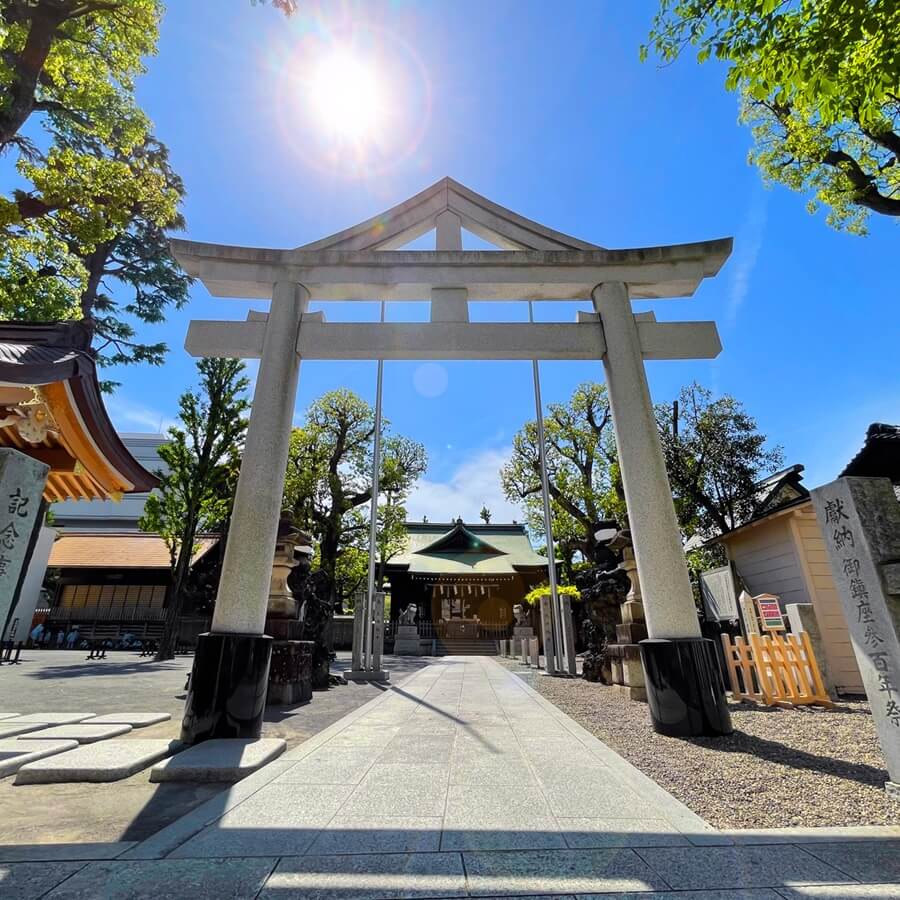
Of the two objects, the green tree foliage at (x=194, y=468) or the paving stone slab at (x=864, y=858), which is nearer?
the paving stone slab at (x=864, y=858)

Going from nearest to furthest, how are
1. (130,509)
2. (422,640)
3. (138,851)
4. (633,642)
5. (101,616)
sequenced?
(138,851) → (633,642) → (101,616) → (422,640) → (130,509)

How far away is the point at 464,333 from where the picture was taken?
6180 millimetres

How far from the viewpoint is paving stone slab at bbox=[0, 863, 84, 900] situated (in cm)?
192

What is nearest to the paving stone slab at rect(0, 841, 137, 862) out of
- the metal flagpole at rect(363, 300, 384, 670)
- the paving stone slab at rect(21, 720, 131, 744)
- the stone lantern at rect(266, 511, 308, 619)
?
the paving stone slab at rect(21, 720, 131, 744)

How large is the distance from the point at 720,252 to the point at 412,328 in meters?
4.24

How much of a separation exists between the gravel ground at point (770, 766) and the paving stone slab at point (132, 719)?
17.2 ft

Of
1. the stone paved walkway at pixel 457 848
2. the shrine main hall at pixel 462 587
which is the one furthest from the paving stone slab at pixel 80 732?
the shrine main hall at pixel 462 587

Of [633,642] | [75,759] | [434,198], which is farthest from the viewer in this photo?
[633,642]

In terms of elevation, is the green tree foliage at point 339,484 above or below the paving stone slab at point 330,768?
above

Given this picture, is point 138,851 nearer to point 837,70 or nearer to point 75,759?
point 75,759

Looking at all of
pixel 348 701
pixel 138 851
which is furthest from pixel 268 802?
pixel 348 701

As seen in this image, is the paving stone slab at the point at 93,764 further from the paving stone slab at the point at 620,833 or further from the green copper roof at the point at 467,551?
the green copper roof at the point at 467,551

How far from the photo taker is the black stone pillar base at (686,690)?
15.4 feet

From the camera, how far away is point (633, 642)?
27.3ft
